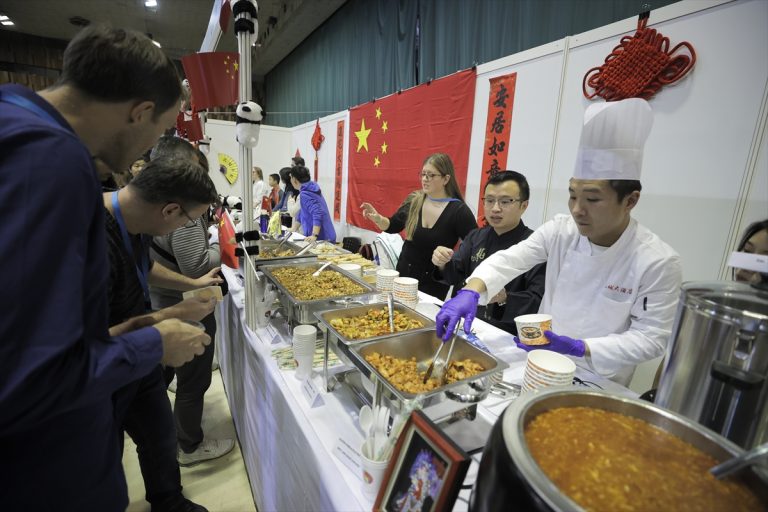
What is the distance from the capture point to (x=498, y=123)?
3266 mm

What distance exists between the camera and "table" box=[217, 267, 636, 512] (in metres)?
0.89

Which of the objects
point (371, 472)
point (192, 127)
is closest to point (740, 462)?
point (371, 472)

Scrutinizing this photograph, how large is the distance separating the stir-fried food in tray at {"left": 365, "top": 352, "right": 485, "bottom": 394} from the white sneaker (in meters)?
1.72

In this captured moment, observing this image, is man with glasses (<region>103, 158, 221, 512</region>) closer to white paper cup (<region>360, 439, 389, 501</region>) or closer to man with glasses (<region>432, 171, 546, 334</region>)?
Result: white paper cup (<region>360, 439, 389, 501</region>)

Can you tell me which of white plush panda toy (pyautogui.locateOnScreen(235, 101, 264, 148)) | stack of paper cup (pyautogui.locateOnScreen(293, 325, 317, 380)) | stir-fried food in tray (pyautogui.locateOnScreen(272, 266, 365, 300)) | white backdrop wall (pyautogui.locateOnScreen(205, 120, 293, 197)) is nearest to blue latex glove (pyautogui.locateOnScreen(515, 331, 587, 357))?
stack of paper cup (pyautogui.locateOnScreen(293, 325, 317, 380))

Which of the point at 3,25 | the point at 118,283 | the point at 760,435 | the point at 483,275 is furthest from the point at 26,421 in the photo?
the point at 3,25

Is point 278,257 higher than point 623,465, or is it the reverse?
point 623,465

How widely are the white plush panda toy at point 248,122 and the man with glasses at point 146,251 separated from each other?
0.75 ft

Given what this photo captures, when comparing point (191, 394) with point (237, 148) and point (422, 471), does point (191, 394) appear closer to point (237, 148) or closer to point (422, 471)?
point (422, 471)

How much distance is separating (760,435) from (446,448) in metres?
0.57

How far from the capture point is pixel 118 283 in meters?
1.23

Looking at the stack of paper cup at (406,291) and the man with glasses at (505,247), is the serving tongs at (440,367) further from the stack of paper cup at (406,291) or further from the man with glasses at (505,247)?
the man with glasses at (505,247)

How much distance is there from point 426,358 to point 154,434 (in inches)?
52.0

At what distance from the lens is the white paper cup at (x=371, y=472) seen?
28.7 inches
